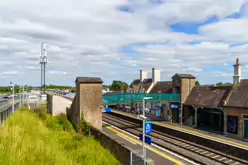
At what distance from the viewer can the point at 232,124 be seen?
77.6ft

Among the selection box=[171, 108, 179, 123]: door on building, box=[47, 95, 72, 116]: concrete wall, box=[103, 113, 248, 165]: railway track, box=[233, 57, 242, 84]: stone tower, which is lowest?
box=[103, 113, 248, 165]: railway track

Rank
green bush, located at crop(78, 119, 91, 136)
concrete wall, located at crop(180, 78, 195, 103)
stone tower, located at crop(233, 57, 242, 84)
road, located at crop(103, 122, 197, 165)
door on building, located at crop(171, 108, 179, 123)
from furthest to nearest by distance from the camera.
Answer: door on building, located at crop(171, 108, 179, 123) < concrete wall, located at crop(180, 78, 195, 103) < stone tower, located at crop(233, 57, 242, 84) < green bush, located at crop(78, 119, 91, 136) < road, located at crop(103, 122, 197, 165)

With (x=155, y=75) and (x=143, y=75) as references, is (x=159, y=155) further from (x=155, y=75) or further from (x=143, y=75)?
(x=143, y=75)

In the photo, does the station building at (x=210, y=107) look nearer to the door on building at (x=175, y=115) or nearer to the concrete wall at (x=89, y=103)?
the door on building at (x=175, y=115)

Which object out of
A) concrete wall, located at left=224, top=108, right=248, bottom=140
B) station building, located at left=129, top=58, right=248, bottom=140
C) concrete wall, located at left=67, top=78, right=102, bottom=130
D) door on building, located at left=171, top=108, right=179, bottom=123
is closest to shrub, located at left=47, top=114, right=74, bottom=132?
concrete wall, located at left=67, top=78, right=102, bottom=130

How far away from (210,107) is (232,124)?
3749 millimetres

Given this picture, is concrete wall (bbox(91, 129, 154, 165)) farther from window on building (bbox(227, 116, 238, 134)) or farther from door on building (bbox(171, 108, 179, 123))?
door on building (bbox(171, 108, 179, 123))

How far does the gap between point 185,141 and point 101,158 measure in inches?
419

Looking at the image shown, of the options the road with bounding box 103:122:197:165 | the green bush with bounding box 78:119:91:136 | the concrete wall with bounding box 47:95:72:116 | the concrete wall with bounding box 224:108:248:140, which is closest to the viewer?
the road with bounding box 103:122:197:165

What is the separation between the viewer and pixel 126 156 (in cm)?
1298

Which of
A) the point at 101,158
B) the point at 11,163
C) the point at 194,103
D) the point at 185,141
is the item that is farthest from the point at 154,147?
the point at 11,163

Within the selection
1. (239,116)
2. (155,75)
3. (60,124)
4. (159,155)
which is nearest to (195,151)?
(159,155)

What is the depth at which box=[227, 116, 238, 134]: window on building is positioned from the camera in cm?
2318

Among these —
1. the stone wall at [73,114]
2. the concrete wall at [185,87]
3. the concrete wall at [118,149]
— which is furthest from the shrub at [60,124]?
the concrete wall at [185,87]
